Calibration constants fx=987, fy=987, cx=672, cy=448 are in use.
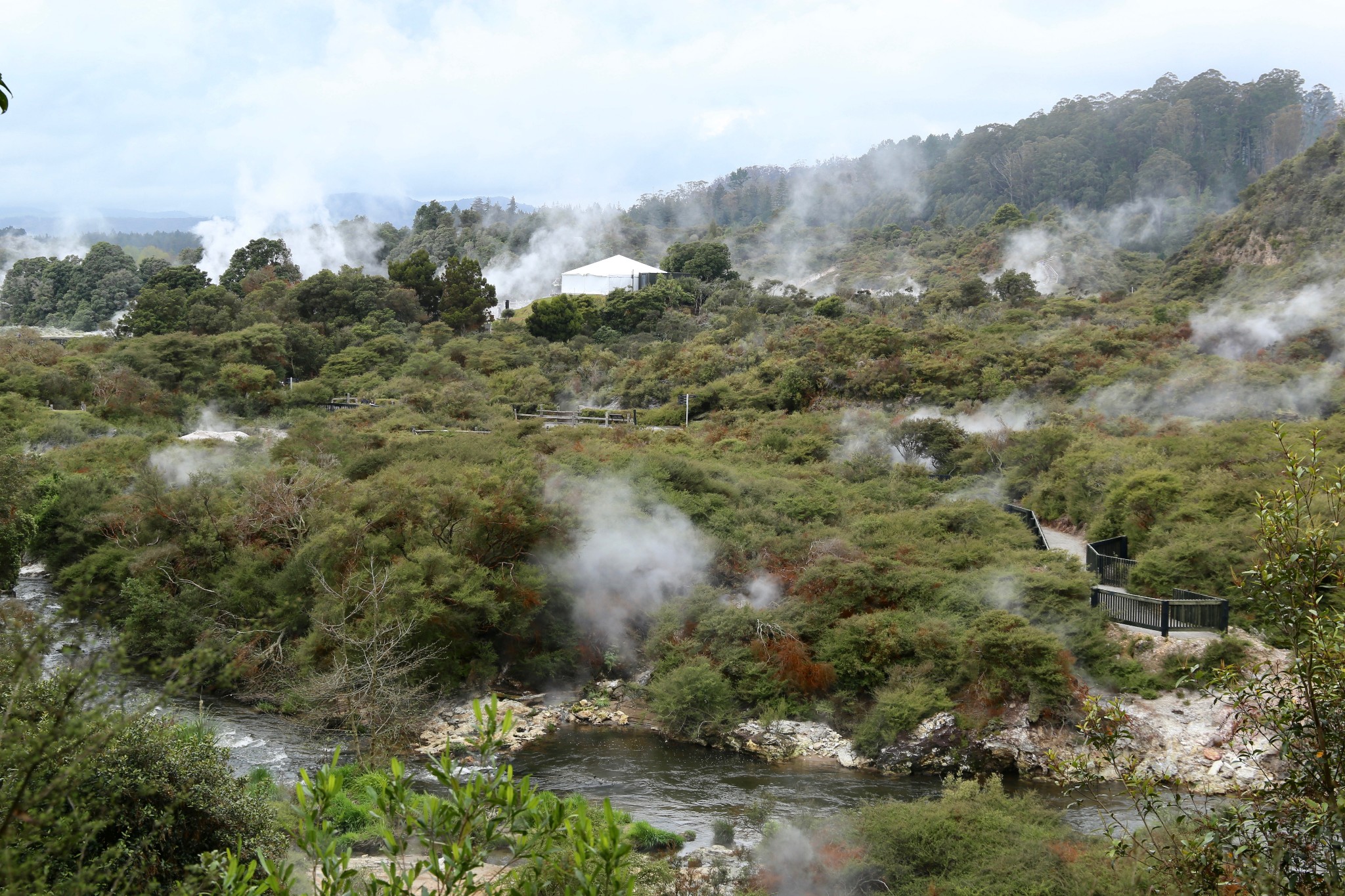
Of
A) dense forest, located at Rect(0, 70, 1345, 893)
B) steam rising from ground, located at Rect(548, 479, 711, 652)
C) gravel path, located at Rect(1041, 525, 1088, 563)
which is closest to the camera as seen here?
dense forest, located at Rect(0, 70, 1345, 893)

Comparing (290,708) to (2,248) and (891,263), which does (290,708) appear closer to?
(891,263)

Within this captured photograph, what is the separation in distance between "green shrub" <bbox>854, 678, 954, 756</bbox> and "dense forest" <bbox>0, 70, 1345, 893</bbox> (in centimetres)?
6

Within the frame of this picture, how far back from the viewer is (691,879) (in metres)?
9.98

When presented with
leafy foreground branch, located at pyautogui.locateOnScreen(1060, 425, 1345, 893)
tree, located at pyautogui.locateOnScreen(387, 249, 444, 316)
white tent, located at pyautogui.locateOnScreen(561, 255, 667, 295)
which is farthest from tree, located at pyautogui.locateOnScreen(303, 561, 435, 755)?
white tent, located at pyautogui.locateOnScreen(561, 255, 667, 295)

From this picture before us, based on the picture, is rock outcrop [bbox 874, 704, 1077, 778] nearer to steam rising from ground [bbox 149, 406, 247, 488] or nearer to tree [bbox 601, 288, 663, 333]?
steam rising from ground [bbox 149, 406, 247, 488]

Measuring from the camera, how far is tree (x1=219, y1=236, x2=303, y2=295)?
48406mm

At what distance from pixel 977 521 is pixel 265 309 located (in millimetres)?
31974

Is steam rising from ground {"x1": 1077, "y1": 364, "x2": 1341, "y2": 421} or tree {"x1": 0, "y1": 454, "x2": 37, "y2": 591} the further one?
steam rising from ground {"x1": 1077, "y1": 364, "x2": 1341, "y2": 421}

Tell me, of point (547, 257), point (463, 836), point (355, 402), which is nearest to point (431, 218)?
point (547, 257)

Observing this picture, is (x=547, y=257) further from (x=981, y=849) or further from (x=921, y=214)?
(x=981, y=849)

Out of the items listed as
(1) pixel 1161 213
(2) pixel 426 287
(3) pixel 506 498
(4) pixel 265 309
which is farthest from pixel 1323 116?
(3) pixel 506 498

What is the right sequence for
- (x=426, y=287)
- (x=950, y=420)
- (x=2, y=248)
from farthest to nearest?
(x=2, y=248), (x=426, y=287), (x=950, y=420)

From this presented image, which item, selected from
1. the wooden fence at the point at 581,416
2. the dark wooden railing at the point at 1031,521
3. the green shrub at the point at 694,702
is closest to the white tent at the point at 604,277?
the wooden fence at the point at 581,416

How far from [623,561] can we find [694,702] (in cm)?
395
